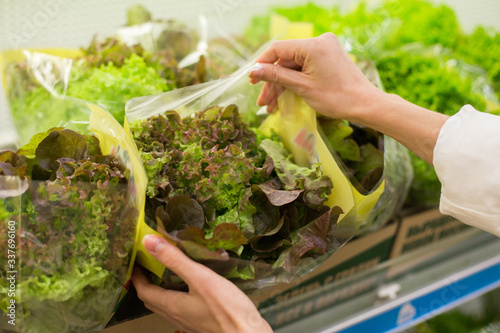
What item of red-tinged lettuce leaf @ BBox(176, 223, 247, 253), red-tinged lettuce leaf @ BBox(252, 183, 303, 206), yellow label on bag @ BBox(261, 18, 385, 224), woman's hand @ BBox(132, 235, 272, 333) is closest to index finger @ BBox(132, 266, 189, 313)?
woman's hand @ BBox(132, 235, 272, 333)

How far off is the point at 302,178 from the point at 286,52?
0.96 ft

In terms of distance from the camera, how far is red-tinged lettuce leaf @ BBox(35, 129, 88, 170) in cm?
73

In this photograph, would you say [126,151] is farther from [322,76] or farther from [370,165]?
[370,165]

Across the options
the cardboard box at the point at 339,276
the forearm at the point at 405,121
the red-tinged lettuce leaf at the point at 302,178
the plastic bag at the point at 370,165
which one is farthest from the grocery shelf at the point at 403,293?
the forearm at the point at 405,121

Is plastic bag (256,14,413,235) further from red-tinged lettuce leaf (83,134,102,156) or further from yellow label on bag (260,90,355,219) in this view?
red-tinged lettuce leaf (83,134,102,156)

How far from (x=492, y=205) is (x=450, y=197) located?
0.08 metres

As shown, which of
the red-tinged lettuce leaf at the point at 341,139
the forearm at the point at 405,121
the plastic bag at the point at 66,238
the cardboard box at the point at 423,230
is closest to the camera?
the plastic bag at the point at 66,238

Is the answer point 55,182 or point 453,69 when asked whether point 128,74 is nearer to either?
point 55,182

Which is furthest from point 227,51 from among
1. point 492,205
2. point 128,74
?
point 492,205

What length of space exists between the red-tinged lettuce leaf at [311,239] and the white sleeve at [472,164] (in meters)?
0.24

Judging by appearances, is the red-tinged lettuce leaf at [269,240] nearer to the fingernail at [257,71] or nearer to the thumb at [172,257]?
the thumb at [172,257]

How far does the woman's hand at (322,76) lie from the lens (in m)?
0.88

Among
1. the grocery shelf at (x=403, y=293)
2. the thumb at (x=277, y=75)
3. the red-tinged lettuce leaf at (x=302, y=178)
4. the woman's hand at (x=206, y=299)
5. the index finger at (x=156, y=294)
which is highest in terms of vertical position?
the thumb at (x=277, y=75)

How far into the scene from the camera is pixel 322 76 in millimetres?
886
